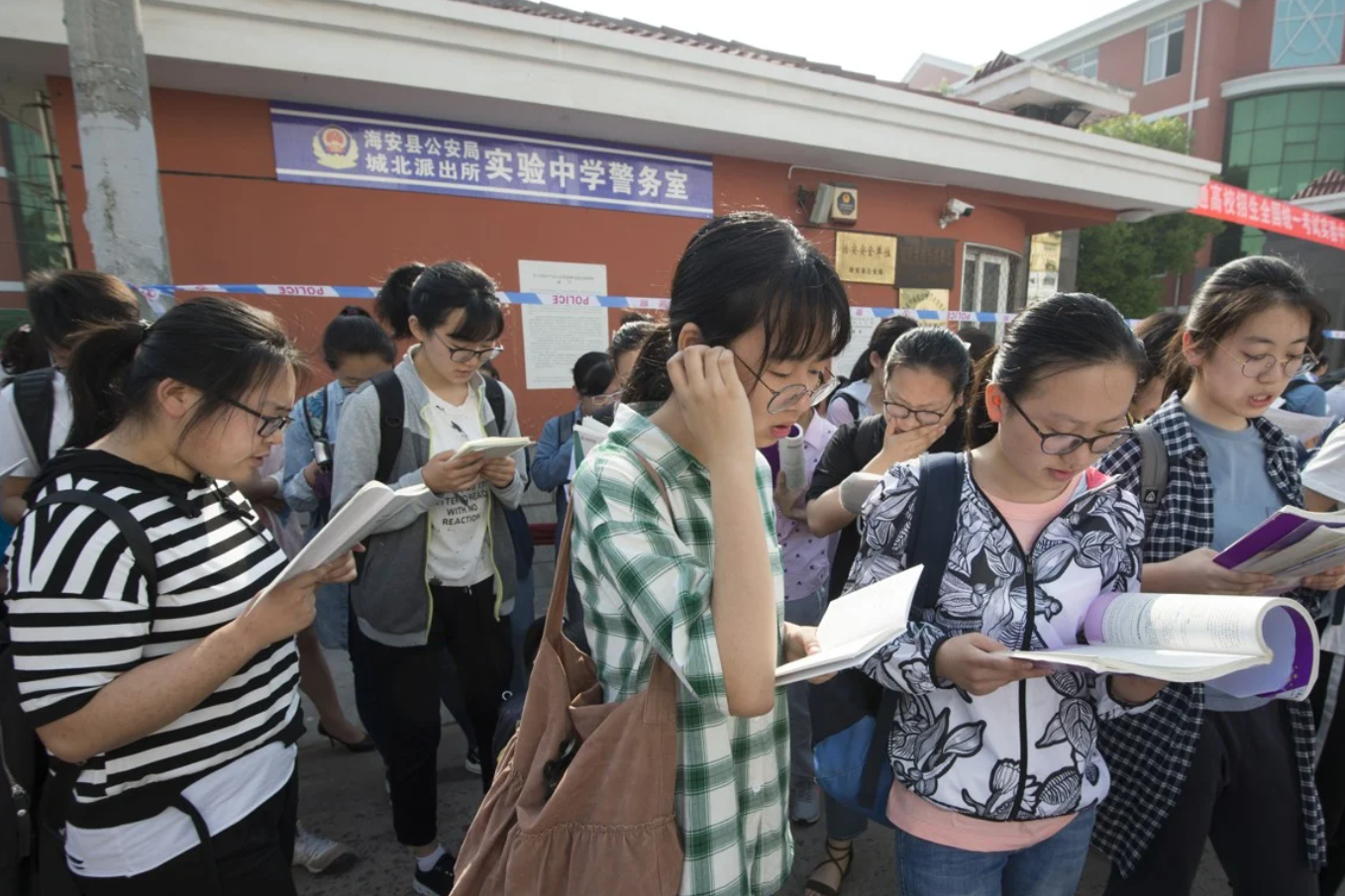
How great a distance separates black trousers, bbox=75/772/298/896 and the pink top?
1223mm

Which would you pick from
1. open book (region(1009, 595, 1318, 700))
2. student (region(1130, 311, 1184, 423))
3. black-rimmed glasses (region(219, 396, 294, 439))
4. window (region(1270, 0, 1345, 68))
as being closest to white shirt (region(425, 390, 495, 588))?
black-rimmed glasses (region(219, 396, 294, 439))

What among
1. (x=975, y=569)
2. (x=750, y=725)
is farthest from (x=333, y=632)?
(x=975, y=569)

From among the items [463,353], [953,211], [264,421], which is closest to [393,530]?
[463,353]

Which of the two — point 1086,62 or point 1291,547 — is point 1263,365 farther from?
point 1086,62

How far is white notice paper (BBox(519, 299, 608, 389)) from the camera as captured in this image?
549 centimetres

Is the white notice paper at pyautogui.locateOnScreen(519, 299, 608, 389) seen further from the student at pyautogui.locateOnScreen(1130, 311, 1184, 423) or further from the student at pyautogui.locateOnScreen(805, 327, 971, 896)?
the student at pyautogui.locateOnScreen(1130, 311, 1184, 423)

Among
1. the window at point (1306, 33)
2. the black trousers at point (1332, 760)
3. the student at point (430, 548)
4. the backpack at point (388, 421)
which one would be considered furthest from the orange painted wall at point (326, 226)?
the window at point (1306, 33)

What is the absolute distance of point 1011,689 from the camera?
130cm

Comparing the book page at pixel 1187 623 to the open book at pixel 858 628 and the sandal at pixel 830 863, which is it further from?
the sandal at pixel 830 863

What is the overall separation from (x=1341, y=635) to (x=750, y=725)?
1754 millimetres

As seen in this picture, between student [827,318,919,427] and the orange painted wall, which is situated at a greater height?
the orange painted wall

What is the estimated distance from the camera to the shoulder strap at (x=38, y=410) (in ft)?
6.63

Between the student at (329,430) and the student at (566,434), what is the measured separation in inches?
33.2

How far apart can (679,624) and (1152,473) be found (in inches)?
54.0
